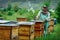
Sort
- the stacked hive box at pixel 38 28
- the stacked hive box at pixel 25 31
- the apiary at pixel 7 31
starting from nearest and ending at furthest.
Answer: the apiary at pixel 7 31 < the stacked hive box at pixel 25 31 < the stacked hive box at pixel 38 28

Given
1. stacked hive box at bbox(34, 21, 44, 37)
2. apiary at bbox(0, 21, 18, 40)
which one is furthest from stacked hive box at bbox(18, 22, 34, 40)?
stacked hive box at bbox(34, 21, 44, 37)

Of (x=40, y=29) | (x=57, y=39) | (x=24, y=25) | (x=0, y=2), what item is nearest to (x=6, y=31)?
(x=24, y=25)

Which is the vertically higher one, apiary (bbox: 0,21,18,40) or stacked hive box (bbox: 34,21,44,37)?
apiary (bbox: 0,21,18,40)

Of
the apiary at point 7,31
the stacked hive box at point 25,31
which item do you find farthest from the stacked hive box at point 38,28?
the apiary at point 7,31

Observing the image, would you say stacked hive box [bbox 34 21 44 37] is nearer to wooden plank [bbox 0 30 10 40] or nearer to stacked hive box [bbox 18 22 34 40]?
stacked hive box [bbox 18 22 34 40]

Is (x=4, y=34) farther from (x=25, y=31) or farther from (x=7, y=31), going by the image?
(x=25, y=31)

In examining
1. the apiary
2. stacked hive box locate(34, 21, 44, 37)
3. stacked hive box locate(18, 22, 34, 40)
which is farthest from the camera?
stacked hive box locate(34, 21, 44, 37)

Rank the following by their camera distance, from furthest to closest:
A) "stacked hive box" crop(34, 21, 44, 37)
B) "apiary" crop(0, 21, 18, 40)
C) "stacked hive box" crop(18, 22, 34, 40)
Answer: "stacked hive box" crop(34, 21, 44, 37)
"stacked hive box" crop(18, 22, 34, 40)
"apiary" crop(0, 21, 18, 40)

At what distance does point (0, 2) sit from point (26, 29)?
100ft

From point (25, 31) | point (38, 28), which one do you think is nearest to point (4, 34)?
point (25, 31)

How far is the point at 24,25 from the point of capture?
6.46 meters

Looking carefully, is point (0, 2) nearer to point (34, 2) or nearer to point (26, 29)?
point (34, 2)

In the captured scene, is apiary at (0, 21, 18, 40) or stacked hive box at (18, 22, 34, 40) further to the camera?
stacked hive box at (18, 22, 34, 40)

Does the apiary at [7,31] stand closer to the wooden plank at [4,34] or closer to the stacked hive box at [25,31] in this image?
the wooden plank at [4,34]
